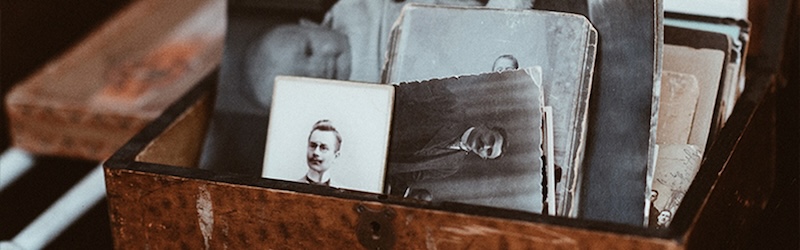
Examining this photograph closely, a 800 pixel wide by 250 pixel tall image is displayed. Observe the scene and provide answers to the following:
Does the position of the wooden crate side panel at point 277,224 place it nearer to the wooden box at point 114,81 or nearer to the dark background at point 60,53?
the dark background at point 60,53

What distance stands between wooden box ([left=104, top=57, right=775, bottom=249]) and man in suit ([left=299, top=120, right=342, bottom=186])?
0.14m

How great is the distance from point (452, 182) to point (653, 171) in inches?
8.1

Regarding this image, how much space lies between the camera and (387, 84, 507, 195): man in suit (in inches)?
37.4

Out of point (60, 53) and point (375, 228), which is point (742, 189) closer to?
point (375, 228)

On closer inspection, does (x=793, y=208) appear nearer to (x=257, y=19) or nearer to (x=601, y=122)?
(x=601, y=122)

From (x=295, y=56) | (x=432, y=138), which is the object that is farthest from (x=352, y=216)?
(x=295, y=56)

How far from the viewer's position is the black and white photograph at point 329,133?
3.18 ft

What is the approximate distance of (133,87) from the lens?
1.52m

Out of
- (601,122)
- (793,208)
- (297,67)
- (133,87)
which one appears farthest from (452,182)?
(133,87)

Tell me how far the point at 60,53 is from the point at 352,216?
3.59 feet

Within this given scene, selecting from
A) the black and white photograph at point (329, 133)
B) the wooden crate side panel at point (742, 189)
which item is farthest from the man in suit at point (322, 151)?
the wooden crate side panel at point (742, 189)

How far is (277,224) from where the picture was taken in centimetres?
86

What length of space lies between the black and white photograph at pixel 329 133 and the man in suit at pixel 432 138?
0.02 metres

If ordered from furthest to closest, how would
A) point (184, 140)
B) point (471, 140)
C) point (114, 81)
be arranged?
point (114, 81)
point (184, 140)
point (471, 140)
